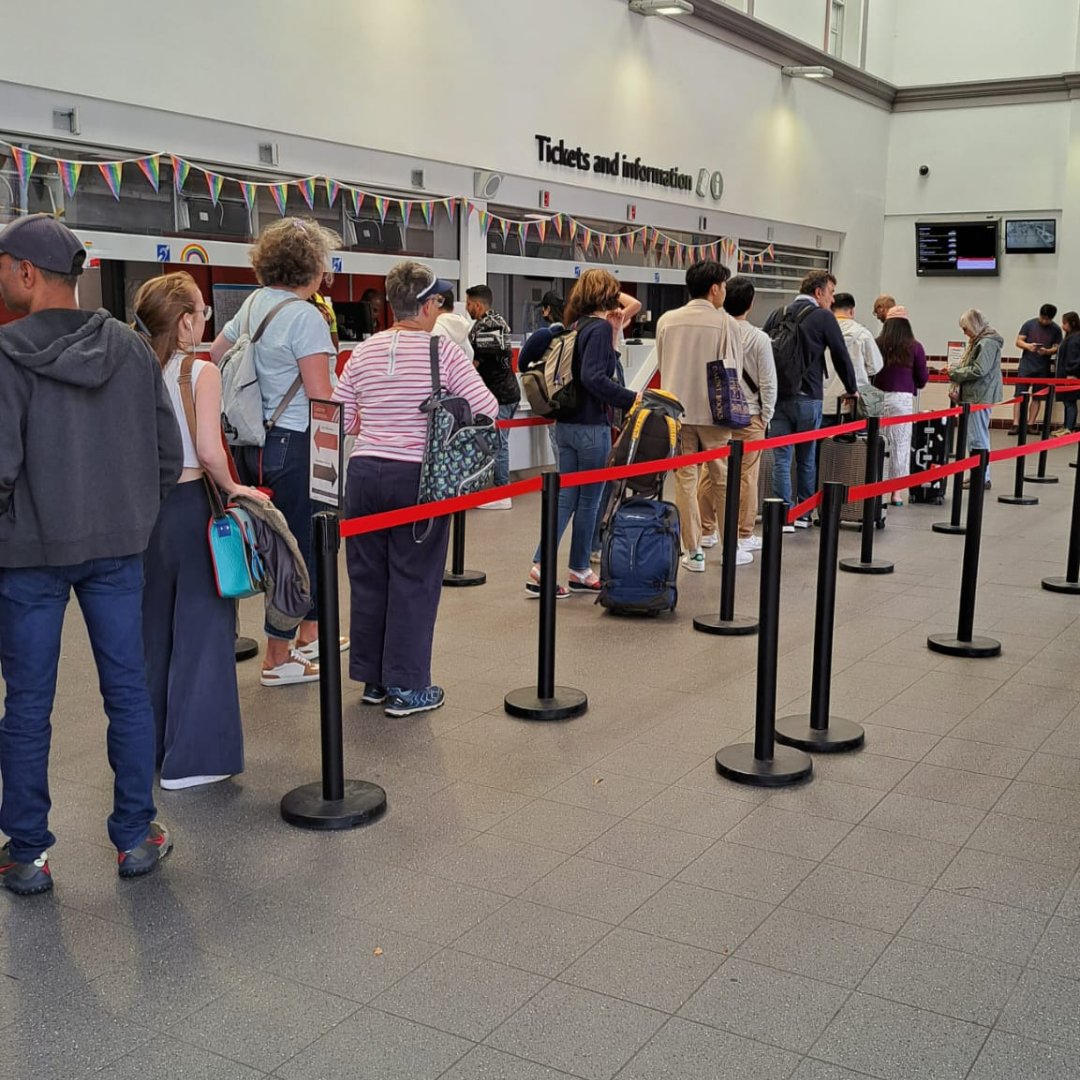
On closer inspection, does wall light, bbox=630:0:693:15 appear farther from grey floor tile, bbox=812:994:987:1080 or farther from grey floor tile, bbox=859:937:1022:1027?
grey floor tile, bbox=812:994:987:1080

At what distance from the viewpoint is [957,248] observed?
1852 centimetres

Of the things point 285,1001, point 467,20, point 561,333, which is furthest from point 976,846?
point 467,20

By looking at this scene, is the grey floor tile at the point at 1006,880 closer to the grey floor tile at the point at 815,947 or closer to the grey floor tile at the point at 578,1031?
the grey floor tile at the point at 815,947

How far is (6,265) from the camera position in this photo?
3164 mm

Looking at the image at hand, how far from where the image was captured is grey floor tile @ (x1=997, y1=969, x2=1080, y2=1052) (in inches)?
108

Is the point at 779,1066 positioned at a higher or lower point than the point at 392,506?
lower

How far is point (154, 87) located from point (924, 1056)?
7151mm

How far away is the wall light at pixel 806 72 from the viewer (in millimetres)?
15609

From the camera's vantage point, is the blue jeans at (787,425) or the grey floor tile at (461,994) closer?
the grey floor tile at (461,994)

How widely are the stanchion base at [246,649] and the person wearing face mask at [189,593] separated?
5.00 feet

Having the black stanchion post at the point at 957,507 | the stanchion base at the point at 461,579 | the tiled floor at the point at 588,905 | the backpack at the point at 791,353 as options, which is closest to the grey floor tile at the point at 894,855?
the tiled floor at the point at 588,905

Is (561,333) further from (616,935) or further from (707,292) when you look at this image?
(616,935)

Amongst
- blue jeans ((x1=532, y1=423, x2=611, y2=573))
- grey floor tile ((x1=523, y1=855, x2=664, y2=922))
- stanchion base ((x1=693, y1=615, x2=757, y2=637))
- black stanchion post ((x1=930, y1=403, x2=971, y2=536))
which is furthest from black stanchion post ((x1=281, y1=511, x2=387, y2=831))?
black stanchion post ((x1=930, y1=403, x2=971, y2=536))

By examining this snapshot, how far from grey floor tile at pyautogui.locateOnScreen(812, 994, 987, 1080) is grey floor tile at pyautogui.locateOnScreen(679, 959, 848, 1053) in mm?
40
